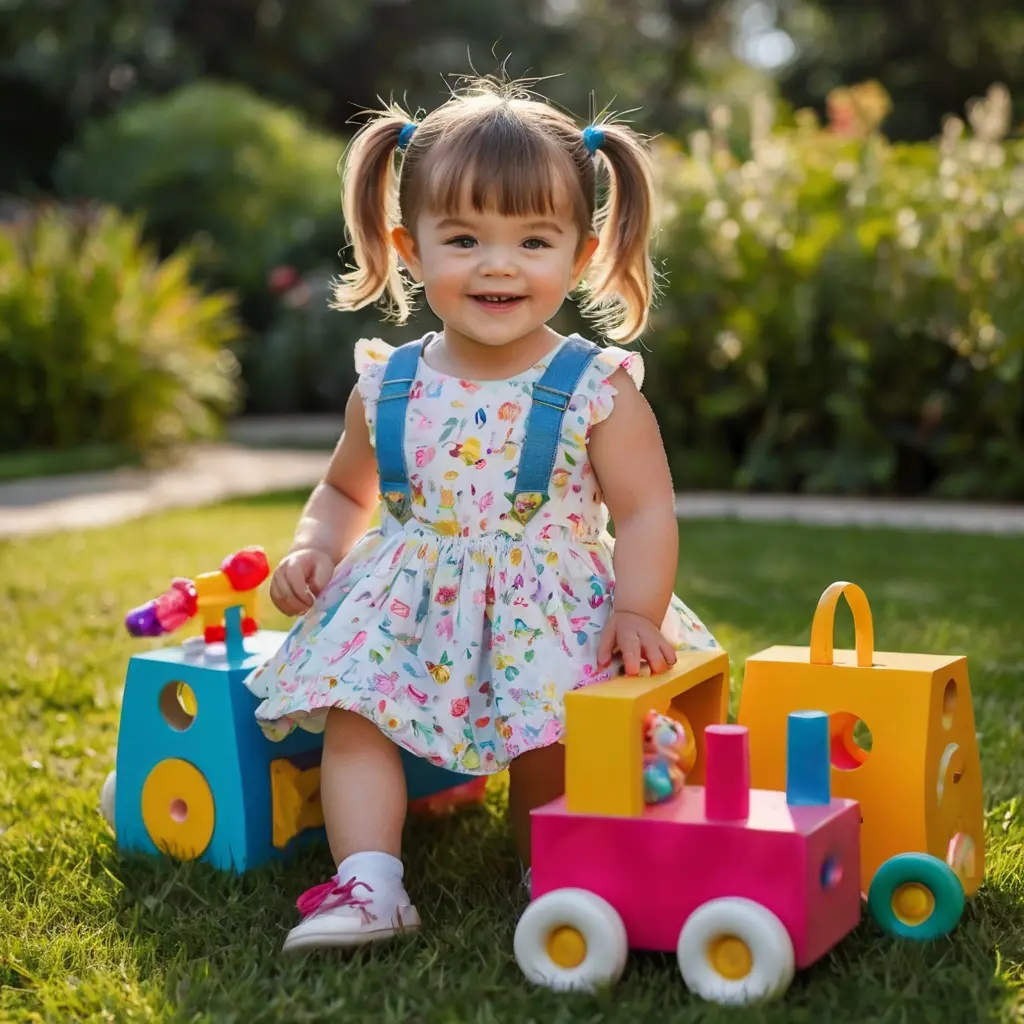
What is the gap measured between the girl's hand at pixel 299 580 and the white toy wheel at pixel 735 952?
89 cm

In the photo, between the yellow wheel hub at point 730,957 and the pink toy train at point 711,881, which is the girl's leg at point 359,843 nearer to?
the pink toy train at point 711,881

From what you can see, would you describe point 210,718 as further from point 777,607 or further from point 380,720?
point 777,607

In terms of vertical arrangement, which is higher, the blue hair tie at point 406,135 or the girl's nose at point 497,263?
the blue hair tie at point 406,135

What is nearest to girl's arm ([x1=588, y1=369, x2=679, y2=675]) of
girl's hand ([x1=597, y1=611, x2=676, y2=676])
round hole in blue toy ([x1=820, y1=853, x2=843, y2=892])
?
girl's hand ([x1=597, y1=611, x2=676, y2=676])

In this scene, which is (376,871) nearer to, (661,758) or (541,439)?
(661,758)

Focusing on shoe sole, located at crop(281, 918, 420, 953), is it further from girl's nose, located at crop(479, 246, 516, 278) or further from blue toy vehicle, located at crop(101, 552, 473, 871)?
girl's nose, located at crop(479, 246, 516, 278)

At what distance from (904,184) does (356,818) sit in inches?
219

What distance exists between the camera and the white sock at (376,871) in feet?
6.81

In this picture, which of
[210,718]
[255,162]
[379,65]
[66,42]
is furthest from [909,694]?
[379,65]

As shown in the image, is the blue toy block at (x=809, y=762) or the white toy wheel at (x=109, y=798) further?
the white toy wheel at (x=109, y=798)

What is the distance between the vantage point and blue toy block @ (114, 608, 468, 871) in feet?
7.70

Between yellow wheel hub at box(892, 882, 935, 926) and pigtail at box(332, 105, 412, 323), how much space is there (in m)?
1.22

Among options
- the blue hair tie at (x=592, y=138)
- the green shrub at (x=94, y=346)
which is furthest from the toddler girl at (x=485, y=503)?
the green shrub at (x=94, y=346)

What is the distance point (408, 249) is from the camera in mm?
2480
